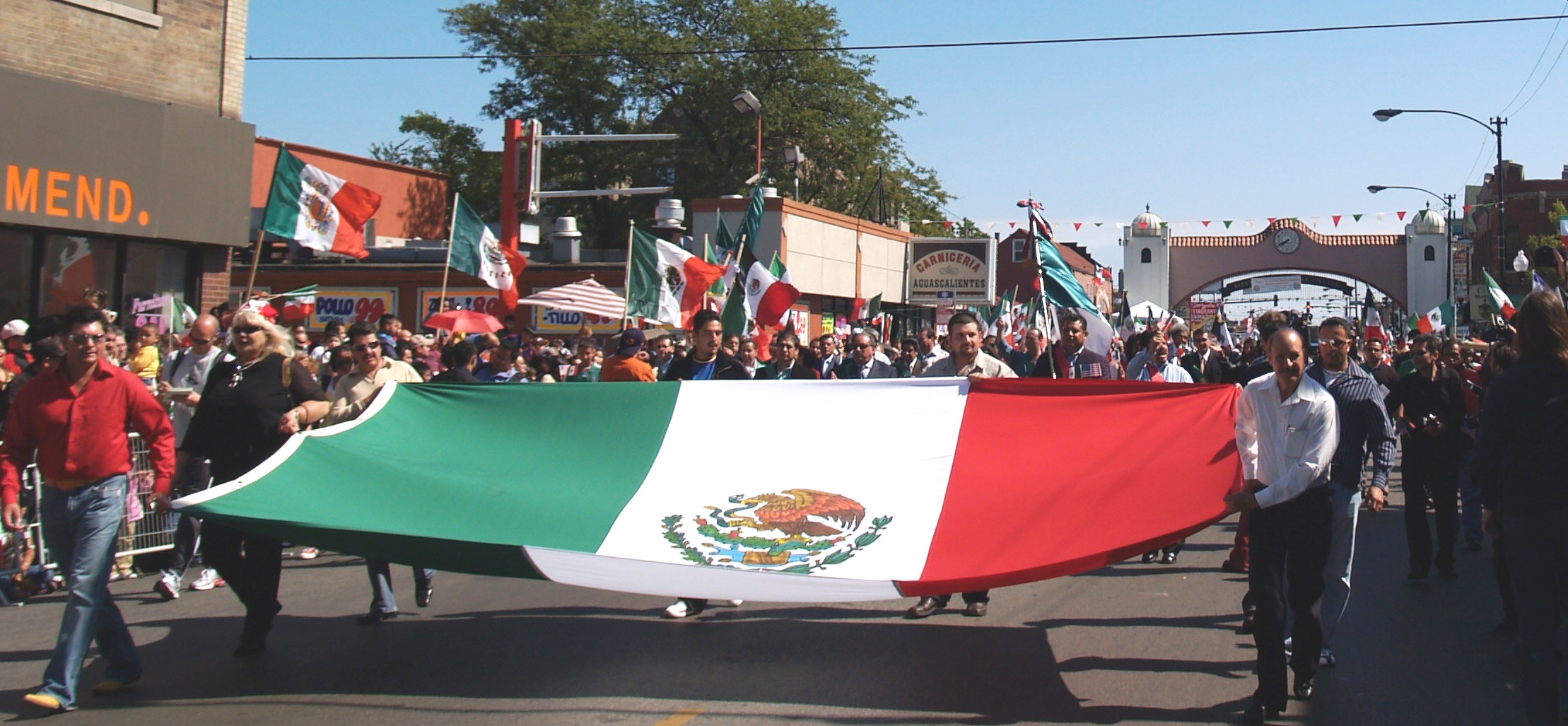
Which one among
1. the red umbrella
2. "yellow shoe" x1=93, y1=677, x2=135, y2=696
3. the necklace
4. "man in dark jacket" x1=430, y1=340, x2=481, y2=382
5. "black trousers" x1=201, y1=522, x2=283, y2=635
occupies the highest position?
the red umbrella

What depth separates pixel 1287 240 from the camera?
6656 centimetres

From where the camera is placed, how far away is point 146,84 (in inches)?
607

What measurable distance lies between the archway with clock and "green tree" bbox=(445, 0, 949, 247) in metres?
24.0

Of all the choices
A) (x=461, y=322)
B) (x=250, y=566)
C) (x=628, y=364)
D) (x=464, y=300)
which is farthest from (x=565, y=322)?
(x=250, y=566)

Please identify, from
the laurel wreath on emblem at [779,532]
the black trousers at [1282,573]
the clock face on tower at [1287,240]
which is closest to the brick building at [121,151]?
the laurel wreath on emblem at [779,532]

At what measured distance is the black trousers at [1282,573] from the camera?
561 cm

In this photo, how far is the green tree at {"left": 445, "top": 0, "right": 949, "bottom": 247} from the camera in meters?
46.3

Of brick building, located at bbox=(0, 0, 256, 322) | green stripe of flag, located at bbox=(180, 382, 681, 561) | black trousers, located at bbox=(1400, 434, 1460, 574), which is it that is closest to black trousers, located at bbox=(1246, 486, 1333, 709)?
A: green stripe of flag, located at bbox=(180, 382, 681, 561)

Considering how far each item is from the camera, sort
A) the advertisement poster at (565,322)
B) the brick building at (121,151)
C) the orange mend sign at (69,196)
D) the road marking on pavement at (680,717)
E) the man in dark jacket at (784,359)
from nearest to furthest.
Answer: the road marking on pavement at (680,717)
the man in dark jacket at (784,359)
the orange mend sign at (69,196)
the brick building at (121,151)
the advertisement poster at (565,322)

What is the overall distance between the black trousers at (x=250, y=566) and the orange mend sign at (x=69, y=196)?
30.4 ft

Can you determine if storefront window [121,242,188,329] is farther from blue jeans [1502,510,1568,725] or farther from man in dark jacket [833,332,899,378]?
blue jeans [1502,510,1568,725]

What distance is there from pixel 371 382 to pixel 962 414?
3620 millimetres

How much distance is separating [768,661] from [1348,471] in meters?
3.04

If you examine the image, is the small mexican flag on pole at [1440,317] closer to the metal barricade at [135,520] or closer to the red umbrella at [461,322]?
the red umbrella at [461,322]
